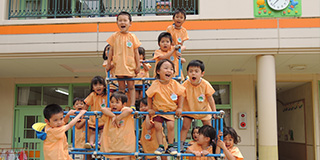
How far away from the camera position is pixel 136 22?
9211 millimetres

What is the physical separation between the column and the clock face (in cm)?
119

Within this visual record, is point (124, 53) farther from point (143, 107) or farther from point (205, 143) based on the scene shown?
point (205, 143)

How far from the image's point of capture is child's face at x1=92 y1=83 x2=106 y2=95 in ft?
18.3

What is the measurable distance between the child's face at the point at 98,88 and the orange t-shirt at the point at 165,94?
1197 mm

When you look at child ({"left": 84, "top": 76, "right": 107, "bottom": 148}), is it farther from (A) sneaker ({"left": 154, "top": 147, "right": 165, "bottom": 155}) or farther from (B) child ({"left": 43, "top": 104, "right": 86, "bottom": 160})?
(A) sneaker ({"left": 154, "top": 147, "right": 165, "bottom": 155})

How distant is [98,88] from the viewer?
559 centimetres

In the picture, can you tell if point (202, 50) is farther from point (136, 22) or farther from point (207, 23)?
point (136, 22)

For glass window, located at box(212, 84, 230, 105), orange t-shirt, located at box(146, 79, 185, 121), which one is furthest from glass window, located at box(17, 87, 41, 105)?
orange t-shirt, located at box(146, 79, 185, 121)

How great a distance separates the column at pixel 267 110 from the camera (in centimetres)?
883

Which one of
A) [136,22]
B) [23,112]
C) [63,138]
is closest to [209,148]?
[63,138]

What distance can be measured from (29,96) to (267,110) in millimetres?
7640

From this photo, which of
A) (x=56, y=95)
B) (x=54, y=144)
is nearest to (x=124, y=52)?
(x=54, y=144)

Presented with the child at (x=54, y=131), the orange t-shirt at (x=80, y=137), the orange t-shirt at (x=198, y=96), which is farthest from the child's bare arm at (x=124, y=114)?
the orange t-shirt at (x=80, y=137)

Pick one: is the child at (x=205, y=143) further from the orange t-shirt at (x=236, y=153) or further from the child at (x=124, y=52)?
the child at (x=124, y=52)
